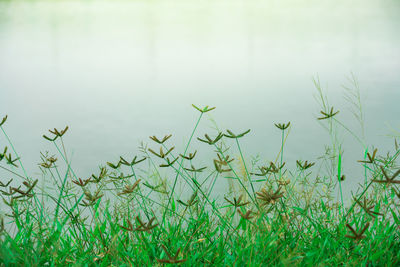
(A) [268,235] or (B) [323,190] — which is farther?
(B) [323,190]

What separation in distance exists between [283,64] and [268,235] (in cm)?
510

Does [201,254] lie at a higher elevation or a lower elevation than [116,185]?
lower

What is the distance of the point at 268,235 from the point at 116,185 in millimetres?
547

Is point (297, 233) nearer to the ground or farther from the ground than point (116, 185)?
nearer to the ground

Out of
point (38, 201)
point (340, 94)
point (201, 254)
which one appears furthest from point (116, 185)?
point (340, 94)

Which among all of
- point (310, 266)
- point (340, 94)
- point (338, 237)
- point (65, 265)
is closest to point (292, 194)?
point (338, 237)

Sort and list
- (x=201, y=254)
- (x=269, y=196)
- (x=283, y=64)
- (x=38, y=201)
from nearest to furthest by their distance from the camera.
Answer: (x=269, y=196)
(x=201, y=254)
(x=38, y=201)
(x=283, y=64)

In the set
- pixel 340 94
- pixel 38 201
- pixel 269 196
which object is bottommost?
pixel 340 94

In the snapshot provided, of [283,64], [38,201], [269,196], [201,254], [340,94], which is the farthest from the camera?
[283,64]

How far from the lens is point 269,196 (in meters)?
1.16

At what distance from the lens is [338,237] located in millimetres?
1406

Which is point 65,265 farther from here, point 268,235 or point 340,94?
point 340,94

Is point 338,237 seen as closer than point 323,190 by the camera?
Result: Yes

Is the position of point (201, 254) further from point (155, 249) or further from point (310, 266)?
point (310, 266)
